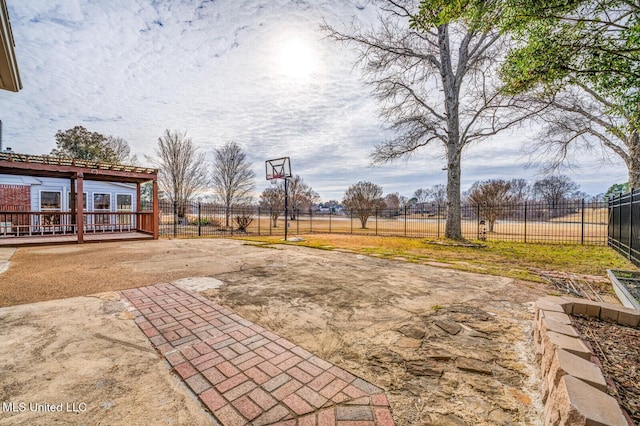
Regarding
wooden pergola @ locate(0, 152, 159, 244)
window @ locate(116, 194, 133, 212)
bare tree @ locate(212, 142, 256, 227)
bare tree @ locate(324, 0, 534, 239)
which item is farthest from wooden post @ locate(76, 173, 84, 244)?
bare tree @ locate(212, 142, 256, 227)

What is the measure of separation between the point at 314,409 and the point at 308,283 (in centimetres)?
262

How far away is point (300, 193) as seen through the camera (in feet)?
119

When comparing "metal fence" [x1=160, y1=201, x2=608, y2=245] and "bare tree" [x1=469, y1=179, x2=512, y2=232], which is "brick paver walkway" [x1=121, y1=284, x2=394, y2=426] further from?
"bare tree" [x1=469, y1=179, x2=512, y2=232]

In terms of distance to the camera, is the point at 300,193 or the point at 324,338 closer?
the point at 324,338

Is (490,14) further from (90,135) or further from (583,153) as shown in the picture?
(90,135)

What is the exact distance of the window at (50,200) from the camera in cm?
1205

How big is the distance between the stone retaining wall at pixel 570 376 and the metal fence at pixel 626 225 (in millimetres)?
5119

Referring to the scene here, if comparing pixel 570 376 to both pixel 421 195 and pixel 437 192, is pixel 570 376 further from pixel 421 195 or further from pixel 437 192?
pixel 421 195

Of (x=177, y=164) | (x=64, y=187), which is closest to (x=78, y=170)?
(x=64, y=187)

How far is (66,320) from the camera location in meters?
2.58

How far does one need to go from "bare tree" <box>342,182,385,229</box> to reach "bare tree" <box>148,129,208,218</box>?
13772 millimetres

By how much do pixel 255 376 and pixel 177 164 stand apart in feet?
70.6

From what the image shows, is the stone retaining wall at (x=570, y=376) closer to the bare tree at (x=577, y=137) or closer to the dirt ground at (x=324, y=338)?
the dirt ground at (x=324, y=338)

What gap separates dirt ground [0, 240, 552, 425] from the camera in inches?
58.6
